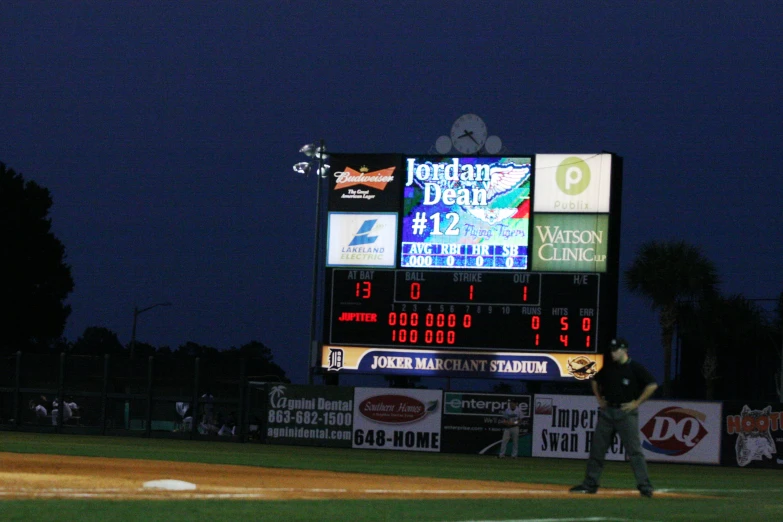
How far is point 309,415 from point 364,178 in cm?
598

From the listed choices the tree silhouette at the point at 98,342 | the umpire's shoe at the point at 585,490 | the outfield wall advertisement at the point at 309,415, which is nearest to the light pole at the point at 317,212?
the outfield wall advertisement at the point at 309,415

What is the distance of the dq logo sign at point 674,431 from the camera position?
26.4 metres

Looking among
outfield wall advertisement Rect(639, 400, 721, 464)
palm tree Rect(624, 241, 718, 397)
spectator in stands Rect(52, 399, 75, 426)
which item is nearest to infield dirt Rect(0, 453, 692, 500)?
outfield wall advertisement Rect(639, 400, 721, 464)

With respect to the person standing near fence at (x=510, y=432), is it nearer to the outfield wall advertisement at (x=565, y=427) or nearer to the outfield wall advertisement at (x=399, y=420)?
the outfield wall advertisement at (x=565, y=427)

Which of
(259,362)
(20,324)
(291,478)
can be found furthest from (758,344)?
(259,362)

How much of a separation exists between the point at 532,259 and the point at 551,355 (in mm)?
2221

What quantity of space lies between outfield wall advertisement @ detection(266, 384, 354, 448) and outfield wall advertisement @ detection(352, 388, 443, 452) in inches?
15.1

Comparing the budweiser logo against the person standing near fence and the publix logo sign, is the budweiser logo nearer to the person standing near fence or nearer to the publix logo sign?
the publix logo sign

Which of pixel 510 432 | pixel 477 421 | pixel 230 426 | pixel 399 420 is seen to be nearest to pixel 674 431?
pixel 510 432

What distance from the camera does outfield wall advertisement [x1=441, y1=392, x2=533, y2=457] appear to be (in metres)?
27.9

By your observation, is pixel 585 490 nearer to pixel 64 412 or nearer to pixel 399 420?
pixel 399 420

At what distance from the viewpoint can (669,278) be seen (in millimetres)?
45625

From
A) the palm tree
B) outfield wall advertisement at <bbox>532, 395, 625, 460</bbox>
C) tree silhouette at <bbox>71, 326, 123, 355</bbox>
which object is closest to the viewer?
outfield wall advertisement at <bbox>532, 395, 625, 460</bbox>

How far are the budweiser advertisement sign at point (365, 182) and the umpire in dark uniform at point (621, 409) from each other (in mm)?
16947
